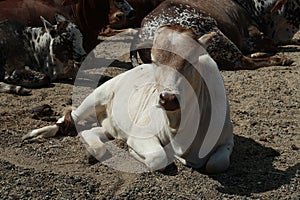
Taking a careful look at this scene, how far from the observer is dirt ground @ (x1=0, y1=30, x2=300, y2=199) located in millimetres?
4590

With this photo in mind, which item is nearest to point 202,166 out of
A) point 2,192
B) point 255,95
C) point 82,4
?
point 2,192

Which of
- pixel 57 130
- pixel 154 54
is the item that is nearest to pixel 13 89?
pixel 57 130

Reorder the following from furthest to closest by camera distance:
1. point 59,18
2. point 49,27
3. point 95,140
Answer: point 59,18 → point 49,27 → point 95,140

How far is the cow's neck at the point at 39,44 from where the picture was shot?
785cm

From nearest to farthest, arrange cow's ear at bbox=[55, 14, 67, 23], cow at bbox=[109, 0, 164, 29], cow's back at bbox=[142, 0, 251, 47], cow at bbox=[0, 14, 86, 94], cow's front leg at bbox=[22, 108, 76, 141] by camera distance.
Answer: cow's front leg at bbox=[22, 108, 76, 141]
cow at bbox=[0, 14, 86, 94]
cow's ear at bbox=[55, 14, 67, 23]
cow's back at bbox=[142, 0, 251, 47]
cow at bbox=[109, 0, 164, 29]

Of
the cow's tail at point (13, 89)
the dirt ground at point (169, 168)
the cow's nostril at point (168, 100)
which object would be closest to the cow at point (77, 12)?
the cow's tail at point (13, 89)

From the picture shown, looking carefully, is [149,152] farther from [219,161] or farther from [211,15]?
[211,15]

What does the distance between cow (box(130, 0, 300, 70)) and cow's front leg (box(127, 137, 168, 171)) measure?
270 centimetres

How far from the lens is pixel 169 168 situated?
4926mm

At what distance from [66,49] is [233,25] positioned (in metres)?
2.07

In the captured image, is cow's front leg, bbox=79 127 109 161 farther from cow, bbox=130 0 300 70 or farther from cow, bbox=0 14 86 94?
cow, bbox=130 0 300 70

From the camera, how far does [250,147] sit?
5.42m

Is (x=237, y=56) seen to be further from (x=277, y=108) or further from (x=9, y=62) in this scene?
(x=9, y=62)

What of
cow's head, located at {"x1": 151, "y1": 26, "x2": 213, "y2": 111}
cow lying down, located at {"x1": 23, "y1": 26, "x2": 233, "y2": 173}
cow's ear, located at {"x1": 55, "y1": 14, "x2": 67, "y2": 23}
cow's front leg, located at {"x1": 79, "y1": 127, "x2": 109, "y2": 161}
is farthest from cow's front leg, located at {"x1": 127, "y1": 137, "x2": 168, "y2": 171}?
cow's ear, located at {"x1": 55, "y1": 14, "x2": 67, "y2": 23}
